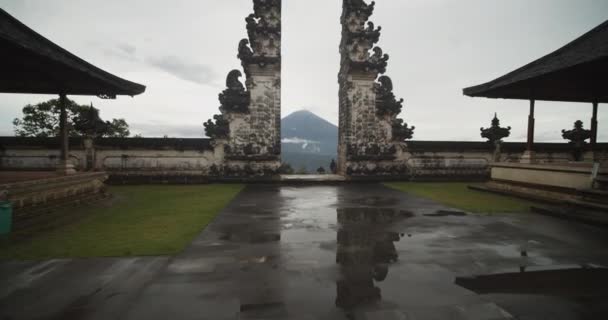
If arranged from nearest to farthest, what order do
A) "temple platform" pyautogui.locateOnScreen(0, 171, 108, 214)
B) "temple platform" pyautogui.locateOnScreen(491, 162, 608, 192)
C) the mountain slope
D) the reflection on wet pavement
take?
the reflection on wet pavement, "temple platform" pyautogui.locateOnScreen(0, 171, 108, 214), "temple platform" pyautogui.locateOnScreen(491, 162, 608, 192), the mountain slope

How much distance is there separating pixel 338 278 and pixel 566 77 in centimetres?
997

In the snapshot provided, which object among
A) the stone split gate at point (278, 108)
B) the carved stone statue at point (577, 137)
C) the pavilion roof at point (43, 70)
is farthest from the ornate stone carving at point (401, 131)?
the pavilion roof at point (43, 70)

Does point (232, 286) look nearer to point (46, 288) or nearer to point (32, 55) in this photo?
point (46, 288)

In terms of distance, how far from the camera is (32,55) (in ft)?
17.3

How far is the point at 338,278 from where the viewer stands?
9.98 ft

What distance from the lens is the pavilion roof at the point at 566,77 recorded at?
6.77m

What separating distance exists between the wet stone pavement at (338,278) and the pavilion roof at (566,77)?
4.12 metres

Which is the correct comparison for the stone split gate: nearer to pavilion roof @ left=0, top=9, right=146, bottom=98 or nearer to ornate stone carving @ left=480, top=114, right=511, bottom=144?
ornate stone carving @ left=480, top=114, right=511, bottom=144

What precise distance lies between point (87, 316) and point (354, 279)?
2.40m

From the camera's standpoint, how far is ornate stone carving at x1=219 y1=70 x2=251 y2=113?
12.8m

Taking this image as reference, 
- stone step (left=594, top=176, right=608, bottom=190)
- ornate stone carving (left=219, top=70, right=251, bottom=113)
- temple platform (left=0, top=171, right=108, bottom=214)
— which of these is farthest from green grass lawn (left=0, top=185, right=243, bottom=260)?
stone step (left=594, top=176, right=608, bottom=190)

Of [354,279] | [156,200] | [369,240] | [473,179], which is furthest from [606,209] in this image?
[156,200]

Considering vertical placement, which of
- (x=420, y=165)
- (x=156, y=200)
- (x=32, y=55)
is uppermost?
(x=32, y=55)

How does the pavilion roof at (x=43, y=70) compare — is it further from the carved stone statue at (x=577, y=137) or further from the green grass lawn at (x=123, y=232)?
the carved stone statue at (x=577, y=137)
